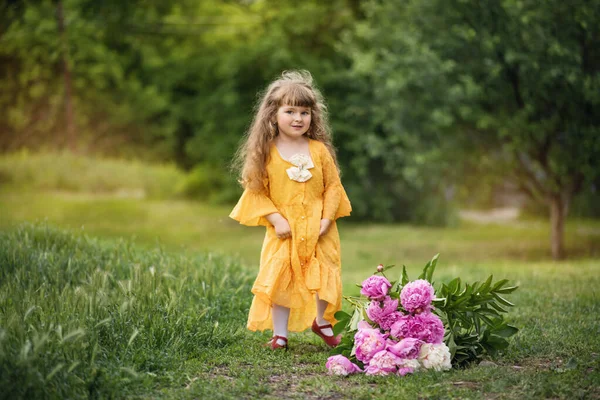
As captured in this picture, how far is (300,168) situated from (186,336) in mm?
1290

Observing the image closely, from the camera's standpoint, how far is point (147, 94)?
1809cm

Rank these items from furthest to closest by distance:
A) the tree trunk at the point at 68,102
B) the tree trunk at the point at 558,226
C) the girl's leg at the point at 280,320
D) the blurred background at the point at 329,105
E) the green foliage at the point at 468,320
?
the tree trunk at the point at 68,102 → the tree trunk at the point at 558,226 → the blurred background at the point at 329,105 → the girl's leg at the point at 280,320 → the green foliage at the point at 468,320

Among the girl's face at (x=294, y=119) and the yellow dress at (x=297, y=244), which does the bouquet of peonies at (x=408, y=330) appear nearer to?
the yellow dress at (x=297, y=244)

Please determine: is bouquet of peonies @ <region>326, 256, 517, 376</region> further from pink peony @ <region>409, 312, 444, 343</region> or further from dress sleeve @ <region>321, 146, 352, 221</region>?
dress sleeve @ <region>321, 146, 352, 221</region>

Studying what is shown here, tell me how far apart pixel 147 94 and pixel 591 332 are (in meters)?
15.5

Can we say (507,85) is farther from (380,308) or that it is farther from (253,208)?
(380,308)

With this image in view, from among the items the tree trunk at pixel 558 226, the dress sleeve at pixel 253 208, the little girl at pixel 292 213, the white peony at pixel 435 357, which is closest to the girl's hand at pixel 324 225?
the little girl at pixel 292 213

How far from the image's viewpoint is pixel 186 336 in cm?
416

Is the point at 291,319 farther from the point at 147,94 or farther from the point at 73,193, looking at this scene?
the point at 147,94

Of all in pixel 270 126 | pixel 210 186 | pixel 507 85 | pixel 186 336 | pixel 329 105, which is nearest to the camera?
pixel 186 336

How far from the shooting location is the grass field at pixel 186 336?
3.25 meters

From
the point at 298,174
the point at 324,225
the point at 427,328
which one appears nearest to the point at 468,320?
the point at 427,328

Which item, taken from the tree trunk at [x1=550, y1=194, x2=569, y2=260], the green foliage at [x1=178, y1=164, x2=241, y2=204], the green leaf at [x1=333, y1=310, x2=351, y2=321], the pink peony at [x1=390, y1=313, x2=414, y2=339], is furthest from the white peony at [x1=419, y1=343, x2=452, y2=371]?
the green foliage at [x1=178, y1=164, x2=241, y2=204]

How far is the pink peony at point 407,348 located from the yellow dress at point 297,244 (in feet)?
2.26
